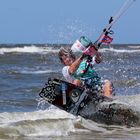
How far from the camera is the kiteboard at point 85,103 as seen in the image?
9594 millimetres

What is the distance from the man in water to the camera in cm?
955

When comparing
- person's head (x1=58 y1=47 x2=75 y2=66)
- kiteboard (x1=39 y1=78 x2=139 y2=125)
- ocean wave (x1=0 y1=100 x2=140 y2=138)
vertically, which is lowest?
ocean wave (x1=0 y1=100 x2=140 y2=138)

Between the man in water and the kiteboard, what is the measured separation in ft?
0.46

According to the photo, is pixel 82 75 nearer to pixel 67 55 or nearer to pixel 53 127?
pixel 67 55

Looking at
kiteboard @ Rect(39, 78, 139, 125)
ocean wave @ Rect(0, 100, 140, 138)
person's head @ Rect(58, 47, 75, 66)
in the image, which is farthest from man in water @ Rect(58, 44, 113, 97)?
ocean wave @ Rect(0, 100, 140, 138)

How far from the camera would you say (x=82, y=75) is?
9.73 metres

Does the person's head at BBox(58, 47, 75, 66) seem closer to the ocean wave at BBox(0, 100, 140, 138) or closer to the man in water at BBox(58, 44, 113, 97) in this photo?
the man in water at BBox(58, 44, 113, 97)

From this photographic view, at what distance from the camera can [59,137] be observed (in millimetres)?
8828

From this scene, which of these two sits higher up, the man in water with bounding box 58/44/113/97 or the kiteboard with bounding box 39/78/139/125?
the man in water with bounding box 58/44/113/97

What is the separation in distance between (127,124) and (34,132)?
161cm

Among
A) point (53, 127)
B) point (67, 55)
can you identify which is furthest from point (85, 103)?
point (67, 55)

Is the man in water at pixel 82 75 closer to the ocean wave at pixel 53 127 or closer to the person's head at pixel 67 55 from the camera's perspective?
the person's head at pixel 67 55

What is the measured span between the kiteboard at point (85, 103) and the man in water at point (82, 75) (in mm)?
141

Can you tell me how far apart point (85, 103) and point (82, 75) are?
1.49 feet
